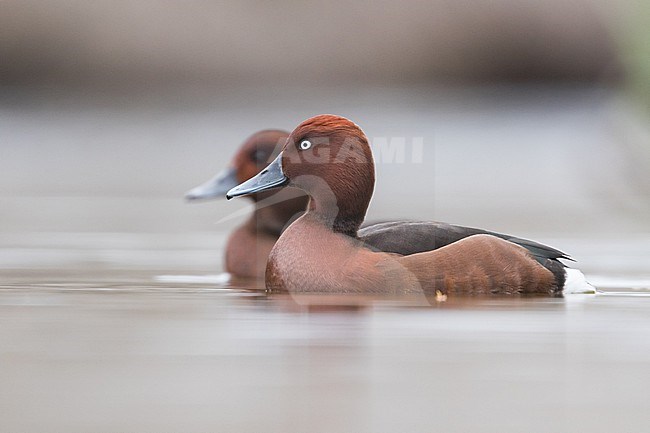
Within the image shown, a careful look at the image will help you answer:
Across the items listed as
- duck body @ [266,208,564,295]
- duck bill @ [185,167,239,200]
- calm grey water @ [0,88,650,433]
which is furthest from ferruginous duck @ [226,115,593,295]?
duck bill @ [185,167,239,200]

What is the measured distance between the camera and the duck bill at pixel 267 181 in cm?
495

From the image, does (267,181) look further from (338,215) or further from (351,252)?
(351,252)

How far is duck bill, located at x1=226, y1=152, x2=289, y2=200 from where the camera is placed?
16.2ft

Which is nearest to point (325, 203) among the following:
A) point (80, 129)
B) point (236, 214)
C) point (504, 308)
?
point (504, 308)

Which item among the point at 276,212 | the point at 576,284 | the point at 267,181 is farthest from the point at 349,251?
the point at 276,212

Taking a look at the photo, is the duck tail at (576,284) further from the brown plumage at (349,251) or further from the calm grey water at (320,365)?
the calm grey water at (320,365)

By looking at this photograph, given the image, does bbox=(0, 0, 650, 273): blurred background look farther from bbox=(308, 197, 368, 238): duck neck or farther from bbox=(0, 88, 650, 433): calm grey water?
bbox=(308, 197, 368, 238): duck neck

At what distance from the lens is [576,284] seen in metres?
4.80

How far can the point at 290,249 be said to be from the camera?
4.70 meters

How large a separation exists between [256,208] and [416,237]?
1531 millimetres

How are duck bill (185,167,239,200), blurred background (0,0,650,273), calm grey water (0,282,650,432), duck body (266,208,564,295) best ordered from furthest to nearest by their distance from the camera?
blurred background (0,0,650,273), duck bill (185,167,239,200), duck body (266,208,564,295), calm grey water (0,282,650,432)

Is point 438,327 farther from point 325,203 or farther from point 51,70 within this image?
point 51,70

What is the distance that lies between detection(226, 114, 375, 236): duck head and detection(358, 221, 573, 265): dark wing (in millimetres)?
107

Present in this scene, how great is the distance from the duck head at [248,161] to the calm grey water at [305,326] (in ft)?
1.05
